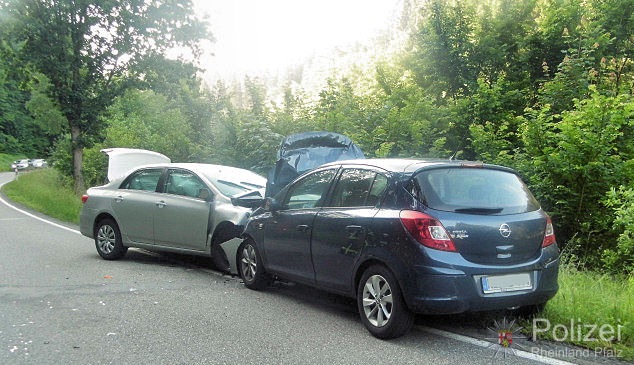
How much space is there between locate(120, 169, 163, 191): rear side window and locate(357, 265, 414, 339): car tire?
199 inches

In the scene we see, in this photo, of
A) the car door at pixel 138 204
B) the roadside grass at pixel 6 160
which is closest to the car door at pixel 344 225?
the car door at pixel 138 204

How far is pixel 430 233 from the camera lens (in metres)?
4.91

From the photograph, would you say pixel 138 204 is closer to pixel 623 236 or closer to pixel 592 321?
pixel 592 321

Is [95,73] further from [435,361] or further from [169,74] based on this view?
[435,361]

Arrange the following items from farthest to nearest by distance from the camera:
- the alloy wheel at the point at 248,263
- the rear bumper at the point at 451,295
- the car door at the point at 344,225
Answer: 1. the alloy wheel at the point at 248,263
2. the car door at the point at 344,225
3. the rear bumper at the point at 451,295

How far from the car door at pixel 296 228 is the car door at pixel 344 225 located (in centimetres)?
16

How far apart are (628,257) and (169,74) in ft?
61.3

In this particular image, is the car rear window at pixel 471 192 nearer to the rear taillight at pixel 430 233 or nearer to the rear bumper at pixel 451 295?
the rear taillight at pixel 430 233

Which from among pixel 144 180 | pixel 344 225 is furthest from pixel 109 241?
pixel 344 225

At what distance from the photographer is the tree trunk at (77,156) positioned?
23.3m

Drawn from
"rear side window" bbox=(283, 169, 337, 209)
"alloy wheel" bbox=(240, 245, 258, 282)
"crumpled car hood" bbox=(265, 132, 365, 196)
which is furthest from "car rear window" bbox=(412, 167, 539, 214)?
"crumpled car hood" bbox=(265, 132, 365, 196)

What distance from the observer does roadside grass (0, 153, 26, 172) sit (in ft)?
224

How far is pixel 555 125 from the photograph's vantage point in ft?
33.8

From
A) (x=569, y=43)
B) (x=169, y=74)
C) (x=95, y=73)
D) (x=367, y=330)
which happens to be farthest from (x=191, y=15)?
(x=367, y=330)
